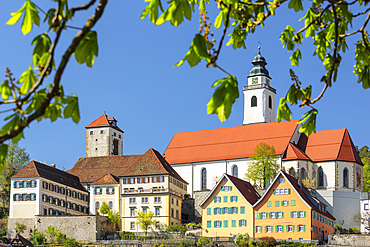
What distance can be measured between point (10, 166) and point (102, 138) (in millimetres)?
19422

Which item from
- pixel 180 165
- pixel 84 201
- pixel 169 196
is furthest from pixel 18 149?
pixel 169 196

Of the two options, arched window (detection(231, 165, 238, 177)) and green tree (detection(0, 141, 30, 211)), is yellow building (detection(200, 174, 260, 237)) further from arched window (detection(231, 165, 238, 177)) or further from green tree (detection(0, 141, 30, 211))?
green tree (detection(0, 141, 30, 211))

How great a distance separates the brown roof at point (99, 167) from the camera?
80.8m

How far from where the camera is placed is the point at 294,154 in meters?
75.8

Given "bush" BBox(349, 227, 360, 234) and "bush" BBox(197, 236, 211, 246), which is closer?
"bush" BBox(197, 236, 211, 246)

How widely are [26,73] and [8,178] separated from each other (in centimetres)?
7873

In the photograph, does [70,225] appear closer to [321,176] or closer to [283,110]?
[321,176]

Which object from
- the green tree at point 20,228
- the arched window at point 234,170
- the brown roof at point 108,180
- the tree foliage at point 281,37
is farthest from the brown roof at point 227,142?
the tree foliage at point 281,37

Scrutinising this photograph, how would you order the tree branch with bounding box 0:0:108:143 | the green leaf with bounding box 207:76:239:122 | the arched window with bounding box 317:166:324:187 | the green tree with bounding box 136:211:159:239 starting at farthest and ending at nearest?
the arched window with bounding box 317:166:324:187, the green tree with bounding box 136:211:159:239, the green leaf with bounding box 207:76:239:122, the tree branch with bounding box 0:0:108:143

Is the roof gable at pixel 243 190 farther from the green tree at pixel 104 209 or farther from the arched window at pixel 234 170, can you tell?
the green tree at pixel 104 209

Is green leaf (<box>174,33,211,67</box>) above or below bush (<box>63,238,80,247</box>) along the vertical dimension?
above

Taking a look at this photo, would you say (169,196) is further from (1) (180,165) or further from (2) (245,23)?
(2) (245,23)

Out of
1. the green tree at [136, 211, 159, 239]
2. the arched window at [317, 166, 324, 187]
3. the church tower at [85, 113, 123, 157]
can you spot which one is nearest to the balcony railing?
the green tree at [136, 211, 159, 239]

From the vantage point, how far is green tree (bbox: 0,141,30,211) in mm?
77625
